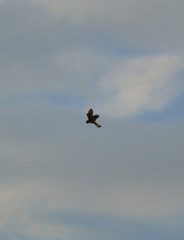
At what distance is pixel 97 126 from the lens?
32281 mm

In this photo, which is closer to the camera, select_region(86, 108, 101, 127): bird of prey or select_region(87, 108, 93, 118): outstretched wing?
select_region(86, 108, 101, 127): bird of prey

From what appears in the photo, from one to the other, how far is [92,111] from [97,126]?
201cm

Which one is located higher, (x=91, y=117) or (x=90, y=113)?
(x=90, y=113)

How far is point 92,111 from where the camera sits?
33.9 m

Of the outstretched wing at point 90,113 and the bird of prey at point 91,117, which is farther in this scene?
the outstretched wing at point 90,113
